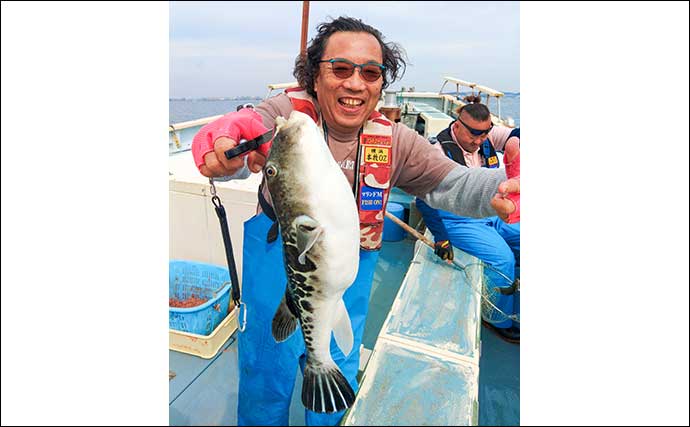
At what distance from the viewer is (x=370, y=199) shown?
1.57 meters

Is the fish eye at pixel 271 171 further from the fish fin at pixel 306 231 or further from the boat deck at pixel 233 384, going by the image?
the boat deck at pixel 233 384

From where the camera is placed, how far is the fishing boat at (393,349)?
4.63ft

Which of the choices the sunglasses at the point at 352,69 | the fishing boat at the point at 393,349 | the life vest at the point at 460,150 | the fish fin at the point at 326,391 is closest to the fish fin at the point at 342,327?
the fish fin at the point at 326,391

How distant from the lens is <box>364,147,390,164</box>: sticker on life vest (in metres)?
1.52

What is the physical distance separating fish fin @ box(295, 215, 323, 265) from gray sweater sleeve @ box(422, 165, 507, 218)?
73cm

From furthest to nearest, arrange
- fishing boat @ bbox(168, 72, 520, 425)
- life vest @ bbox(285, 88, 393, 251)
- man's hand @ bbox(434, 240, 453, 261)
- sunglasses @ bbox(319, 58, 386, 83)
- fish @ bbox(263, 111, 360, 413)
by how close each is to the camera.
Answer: man's hand @ bbox(434, 240, 453, 261), life vest @ bbox(285, 88, 393, 251), fishing boat @ bbox(168, 72, 520, 425), sunglasses @ bbox(319, 58, 386, 83), fish @ bbox(263, 111, 360, 413)

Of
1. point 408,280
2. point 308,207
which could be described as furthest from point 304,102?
point 408,280

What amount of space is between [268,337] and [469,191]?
44.2 inches

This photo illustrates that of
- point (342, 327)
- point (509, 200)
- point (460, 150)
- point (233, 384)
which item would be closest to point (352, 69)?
point (509, 200)

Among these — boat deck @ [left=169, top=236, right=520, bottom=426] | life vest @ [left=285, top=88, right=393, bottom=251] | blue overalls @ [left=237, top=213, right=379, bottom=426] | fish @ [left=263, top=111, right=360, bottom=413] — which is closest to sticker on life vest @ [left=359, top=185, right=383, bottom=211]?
life vest @ [left=285, top=88, right=393, bottom=251]

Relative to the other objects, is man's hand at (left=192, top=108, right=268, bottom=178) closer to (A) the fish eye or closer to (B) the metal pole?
(A) the fish eye

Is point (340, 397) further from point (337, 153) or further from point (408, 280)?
point (408, 280)

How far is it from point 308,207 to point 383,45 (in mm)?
724

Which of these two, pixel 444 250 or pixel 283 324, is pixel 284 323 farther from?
pixel 444 250
